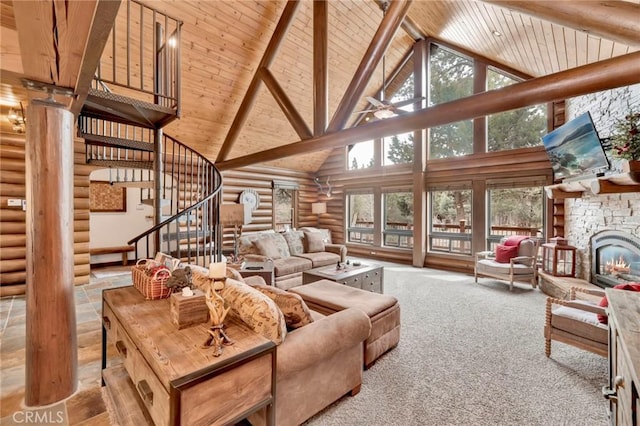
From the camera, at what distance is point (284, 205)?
9.19 metres

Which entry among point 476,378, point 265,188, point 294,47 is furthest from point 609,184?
point 265,188

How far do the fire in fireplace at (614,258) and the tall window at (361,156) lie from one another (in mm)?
5344

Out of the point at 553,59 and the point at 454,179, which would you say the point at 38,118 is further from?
the point at 454,179

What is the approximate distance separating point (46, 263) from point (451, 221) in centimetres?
714

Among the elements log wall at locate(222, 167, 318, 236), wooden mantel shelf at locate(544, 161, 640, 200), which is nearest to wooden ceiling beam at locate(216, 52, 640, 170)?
wooden mantel shelf at locate(544, 161, 640, 200)

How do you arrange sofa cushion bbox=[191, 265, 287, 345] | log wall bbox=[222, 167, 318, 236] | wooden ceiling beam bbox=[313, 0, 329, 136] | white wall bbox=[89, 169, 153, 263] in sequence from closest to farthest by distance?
sofa cushion bbox=[191, 265, 287, 345] < wooden ceiling beam bbox=[313, 0, 329, 136] < white wall bbox=[89, 169, 153, 263] < log wall bbox=[222, 167, 318, 236]

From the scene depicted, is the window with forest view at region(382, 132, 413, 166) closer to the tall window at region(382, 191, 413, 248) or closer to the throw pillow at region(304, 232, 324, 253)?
the tall window at region(382, 191, 413, 248)

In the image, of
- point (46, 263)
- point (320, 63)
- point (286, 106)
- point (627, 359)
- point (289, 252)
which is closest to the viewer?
point (627, 359)

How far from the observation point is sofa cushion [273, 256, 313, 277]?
4883mm

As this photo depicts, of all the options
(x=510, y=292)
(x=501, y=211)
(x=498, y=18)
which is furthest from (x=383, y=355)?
(x=501, y=211)

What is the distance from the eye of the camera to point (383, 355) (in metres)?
2.80

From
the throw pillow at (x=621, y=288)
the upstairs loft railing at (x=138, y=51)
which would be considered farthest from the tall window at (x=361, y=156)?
the throw pillow at (x=621, y=288)

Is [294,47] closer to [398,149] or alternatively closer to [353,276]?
[398,149]

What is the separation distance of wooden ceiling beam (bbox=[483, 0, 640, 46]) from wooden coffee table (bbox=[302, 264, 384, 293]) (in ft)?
11.2
